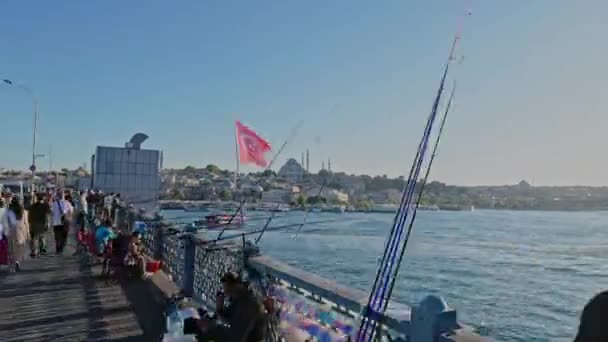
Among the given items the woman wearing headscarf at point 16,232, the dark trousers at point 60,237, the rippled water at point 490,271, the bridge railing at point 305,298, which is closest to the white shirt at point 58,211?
the dark trousers at point 60,237

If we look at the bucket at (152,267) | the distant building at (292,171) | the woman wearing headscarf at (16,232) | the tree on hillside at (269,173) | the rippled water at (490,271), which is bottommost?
the rippled water at (490,271)

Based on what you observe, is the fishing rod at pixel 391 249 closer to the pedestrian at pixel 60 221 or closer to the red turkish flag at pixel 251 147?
the red turkish flag at pixel 251 147

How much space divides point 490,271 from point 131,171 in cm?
2098

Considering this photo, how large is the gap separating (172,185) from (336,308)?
206 ft

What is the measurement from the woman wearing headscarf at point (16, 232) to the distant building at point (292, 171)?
471cm

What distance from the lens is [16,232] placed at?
34.4 feet

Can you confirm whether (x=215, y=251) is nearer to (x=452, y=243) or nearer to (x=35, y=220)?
(x=35, y=220)

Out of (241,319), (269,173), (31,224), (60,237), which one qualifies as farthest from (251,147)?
(60,237)

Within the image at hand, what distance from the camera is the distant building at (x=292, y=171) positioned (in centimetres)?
999

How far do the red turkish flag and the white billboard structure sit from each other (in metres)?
16.9

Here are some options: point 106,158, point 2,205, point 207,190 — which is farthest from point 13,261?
point 207,190

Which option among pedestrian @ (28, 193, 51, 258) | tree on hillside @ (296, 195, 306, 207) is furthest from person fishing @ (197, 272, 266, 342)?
pedestrian @ (28, 193, 51, 258)

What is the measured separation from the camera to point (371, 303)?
3.48 m

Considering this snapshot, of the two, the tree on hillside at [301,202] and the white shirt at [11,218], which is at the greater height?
the tree on hillside at [301,202]
